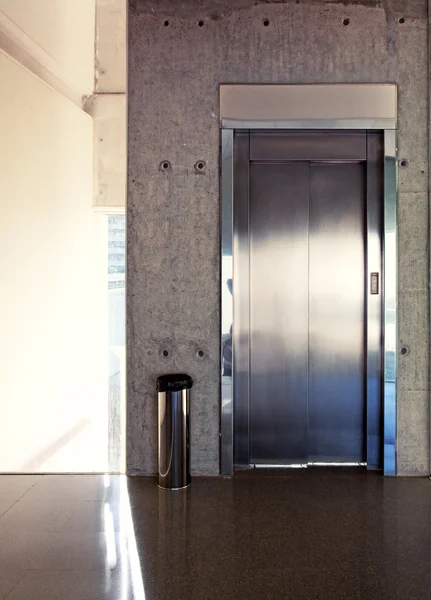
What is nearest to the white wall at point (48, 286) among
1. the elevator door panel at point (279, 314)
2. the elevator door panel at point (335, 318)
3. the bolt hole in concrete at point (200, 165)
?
the bolt hole in concrete at point (200, 165)

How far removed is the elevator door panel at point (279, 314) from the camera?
4.63 m

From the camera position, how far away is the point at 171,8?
4.36 metres

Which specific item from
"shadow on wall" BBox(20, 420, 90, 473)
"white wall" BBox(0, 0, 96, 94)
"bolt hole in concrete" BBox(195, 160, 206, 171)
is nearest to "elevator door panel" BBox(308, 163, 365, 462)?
"bolt hole in concrete" BBox(195, 160, 206, 171)

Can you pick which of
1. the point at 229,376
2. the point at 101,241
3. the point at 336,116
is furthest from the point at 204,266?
the point at 101,241

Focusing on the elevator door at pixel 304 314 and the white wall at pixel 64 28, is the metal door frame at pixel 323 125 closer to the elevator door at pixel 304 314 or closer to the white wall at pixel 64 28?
the elevator door at pixel 304 314

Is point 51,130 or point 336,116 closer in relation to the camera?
point 336,116

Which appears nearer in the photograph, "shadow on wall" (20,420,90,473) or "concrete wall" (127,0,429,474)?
"concrete wall" (127,0,429,474)

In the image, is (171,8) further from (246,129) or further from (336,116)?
(336,116)

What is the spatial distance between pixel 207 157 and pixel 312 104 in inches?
36.2

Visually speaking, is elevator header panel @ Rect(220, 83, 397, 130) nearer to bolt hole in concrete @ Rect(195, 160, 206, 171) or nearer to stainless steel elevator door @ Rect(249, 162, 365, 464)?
bolt hole in concrete @ Rect(195, 160, 206, 171)

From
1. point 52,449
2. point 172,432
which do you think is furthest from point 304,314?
point 52,449

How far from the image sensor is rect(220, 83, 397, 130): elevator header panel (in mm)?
4332

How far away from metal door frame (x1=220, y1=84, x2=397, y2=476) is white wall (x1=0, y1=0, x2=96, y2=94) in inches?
111

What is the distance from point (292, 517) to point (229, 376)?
1191 mm
